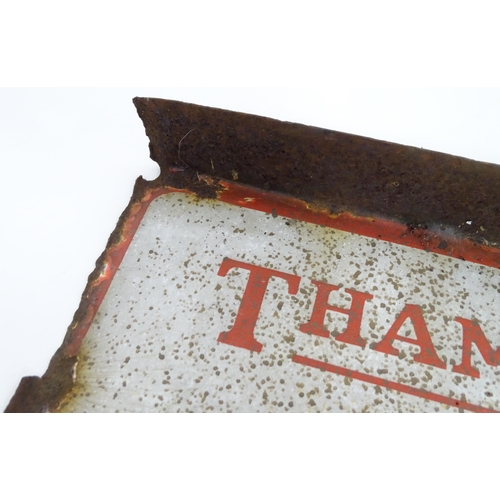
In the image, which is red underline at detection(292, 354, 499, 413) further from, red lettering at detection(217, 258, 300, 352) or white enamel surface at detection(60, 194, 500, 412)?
red lettering at detection(217, 258, 300, 352)

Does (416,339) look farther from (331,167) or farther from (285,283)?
(331,167)

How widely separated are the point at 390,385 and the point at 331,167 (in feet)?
2.04

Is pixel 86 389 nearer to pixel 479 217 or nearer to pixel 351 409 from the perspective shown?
pixel 351 409

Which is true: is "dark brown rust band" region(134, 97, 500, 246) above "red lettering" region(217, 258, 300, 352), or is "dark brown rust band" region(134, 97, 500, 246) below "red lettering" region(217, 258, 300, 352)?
above

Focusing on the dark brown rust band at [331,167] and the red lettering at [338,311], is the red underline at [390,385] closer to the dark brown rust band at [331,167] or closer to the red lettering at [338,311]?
the red lettering at [338,311]

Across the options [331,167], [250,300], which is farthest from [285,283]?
[331,167]

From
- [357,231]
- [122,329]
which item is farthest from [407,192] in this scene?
[122,329]

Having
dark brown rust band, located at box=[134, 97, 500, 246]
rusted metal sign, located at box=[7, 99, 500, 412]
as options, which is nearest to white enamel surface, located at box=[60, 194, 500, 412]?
rusted metal sign, located at box=[7, 99, 500, 412]

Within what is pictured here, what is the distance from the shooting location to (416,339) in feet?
3.90

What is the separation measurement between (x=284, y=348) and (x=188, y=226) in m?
0.47

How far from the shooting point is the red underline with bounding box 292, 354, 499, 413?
3.62ft

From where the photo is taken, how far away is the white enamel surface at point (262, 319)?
111cm

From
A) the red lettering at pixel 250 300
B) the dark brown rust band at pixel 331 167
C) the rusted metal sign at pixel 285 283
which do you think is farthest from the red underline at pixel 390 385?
the dark brown rust band at pixel 331 167

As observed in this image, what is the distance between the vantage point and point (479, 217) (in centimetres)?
132
